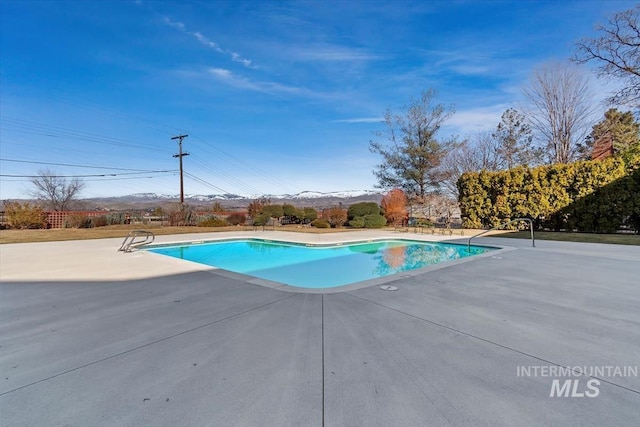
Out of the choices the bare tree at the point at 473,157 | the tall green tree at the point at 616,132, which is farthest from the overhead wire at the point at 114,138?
the tall green tree at the point at 616,132

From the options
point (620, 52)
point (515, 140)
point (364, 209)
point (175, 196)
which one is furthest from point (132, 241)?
point (175, 196)

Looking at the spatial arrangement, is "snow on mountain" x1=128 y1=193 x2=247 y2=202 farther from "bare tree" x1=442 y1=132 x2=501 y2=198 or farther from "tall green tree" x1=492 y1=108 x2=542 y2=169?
"tall green tree" x1=492 y1=108 x2=542 y2=169

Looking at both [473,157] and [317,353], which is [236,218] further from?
[317,353]

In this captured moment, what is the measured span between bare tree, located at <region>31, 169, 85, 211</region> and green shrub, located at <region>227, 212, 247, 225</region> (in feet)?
55.6

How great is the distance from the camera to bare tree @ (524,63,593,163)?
45.8 ft

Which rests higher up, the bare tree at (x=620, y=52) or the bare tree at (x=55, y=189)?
the bare tree at (x=620, y=52)

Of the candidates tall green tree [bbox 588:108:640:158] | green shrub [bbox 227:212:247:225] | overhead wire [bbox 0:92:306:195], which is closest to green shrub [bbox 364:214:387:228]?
green shrub [bbox 227:212:247:225]

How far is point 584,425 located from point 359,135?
18.4m

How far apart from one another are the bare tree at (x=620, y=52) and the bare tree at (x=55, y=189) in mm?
35723

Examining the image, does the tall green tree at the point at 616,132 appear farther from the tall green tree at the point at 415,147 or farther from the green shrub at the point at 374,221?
the green shrub at the point at 374,221

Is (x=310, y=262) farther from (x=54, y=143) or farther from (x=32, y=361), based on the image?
(x=54, y=143)

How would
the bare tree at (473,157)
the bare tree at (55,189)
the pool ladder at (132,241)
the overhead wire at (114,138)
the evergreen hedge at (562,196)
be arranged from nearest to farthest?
the pool ladder at (132,241)
the evergreen hedge at (562,196)
the overhead wire at (114,138)
the bare tree at (473,157)
the bare tree at (55,189)

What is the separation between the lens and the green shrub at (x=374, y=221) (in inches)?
634

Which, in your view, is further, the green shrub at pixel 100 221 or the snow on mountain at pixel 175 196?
the snow on mountain at pixel 175 196
